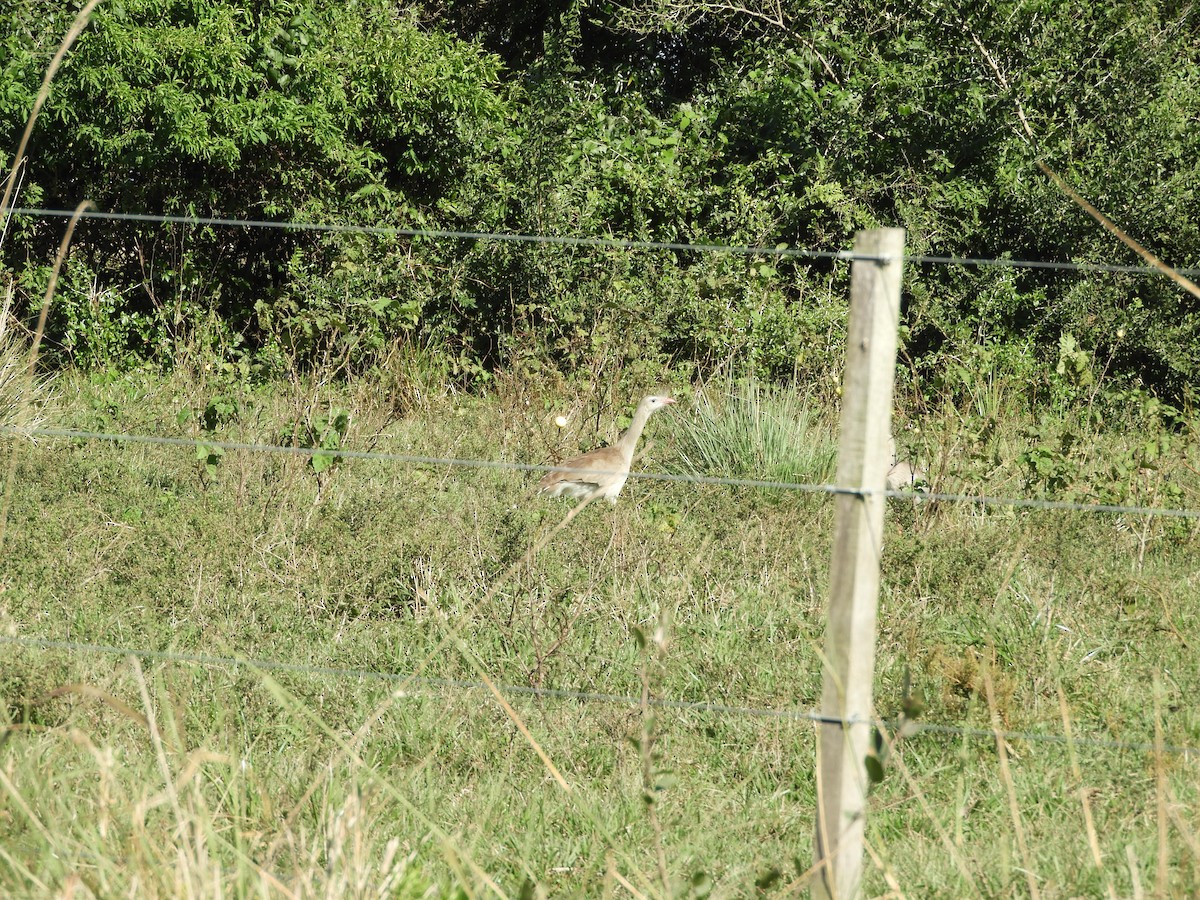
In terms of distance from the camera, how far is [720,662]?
15.2ft

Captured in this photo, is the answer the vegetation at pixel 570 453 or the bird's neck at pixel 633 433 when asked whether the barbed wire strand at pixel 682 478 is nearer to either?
the vegetation at pixel 570 453

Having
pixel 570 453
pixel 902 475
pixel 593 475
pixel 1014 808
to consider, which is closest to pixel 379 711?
pixel 1014 808

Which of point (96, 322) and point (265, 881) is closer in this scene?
point (265, 881)

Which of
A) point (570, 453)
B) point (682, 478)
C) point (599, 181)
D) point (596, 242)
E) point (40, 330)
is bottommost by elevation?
point (570, 453)

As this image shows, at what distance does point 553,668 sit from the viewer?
4.59m

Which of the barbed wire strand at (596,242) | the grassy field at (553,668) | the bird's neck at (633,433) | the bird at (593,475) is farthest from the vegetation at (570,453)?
the barbed wire strand at (596,242)

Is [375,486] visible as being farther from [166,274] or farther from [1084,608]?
[166,274]

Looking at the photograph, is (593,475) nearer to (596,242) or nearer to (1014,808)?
(596,242)

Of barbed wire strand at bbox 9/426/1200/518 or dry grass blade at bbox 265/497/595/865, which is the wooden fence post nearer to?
barbed wire strand at bbox 9/426/1200/518

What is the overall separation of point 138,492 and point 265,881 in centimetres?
402

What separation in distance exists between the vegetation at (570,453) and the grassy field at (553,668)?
3 centimetres

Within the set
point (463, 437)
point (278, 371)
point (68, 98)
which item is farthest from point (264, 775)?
point (68, 98)

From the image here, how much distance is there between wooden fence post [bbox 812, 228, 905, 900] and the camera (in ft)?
8.11

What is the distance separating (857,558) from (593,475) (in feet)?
13.1
